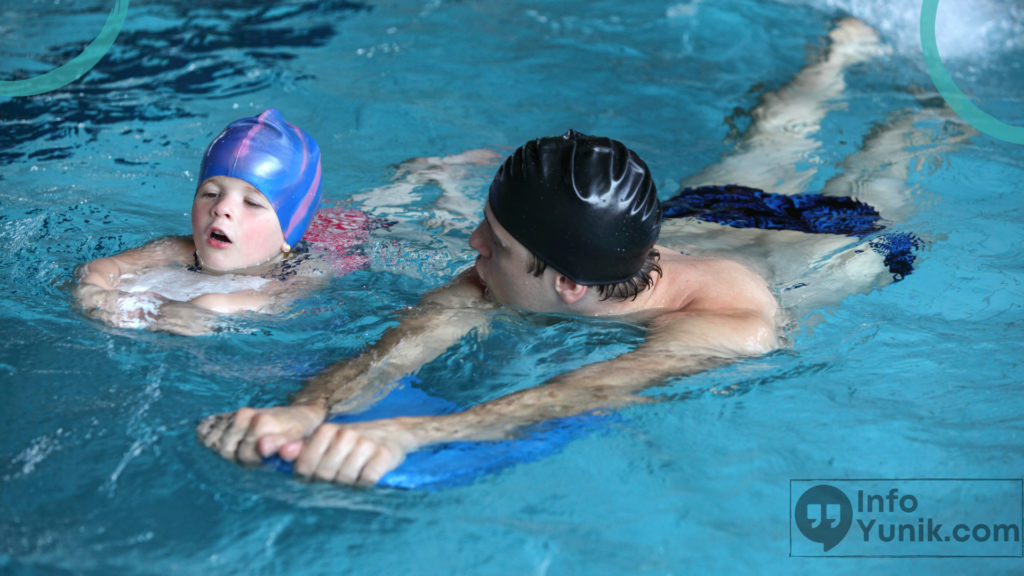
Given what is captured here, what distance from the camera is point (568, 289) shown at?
3299 mm

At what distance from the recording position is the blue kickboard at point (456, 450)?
7.77ft

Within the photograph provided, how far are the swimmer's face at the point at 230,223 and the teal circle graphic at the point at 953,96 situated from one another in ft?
14.6

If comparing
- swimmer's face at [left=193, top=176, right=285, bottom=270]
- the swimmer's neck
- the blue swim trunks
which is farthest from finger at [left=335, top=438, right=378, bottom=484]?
the blue swim trunks

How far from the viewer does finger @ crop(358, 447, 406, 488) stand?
2.25 metres

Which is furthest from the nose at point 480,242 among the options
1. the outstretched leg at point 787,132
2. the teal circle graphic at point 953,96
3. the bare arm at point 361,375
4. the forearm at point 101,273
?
the teal circle graphic at point 953,96

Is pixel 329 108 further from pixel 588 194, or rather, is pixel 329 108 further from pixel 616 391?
pixel 616 391

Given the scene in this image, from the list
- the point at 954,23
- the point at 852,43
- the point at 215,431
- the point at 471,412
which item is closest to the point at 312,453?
the point at 215,431

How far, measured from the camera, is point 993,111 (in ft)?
23.5

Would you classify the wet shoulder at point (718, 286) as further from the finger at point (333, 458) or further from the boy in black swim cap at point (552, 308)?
the finger at point (333, 458)

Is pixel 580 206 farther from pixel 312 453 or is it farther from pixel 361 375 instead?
pixel 312 453

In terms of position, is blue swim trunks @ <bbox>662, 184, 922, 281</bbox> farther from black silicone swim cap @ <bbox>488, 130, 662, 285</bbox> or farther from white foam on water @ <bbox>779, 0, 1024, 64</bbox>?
white foam on water @ <bbox>779, 0, 1024, 64</bbox>

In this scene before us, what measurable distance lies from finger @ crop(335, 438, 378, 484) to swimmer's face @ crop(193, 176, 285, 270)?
1900 mm

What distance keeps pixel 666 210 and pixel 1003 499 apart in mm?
2702

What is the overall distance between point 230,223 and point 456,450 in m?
1.95
